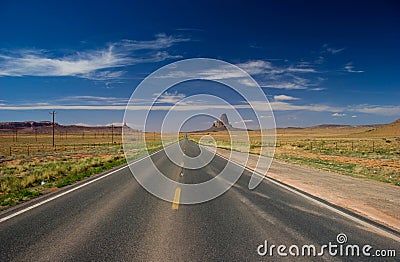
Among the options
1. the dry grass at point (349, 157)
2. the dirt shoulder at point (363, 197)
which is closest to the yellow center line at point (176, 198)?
the dirt shoulder at point (363, 197)

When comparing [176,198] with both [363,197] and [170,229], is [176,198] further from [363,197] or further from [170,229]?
[363,197]

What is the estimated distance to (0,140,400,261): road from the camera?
5223 millimetres

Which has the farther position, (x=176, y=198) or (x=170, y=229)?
(x=176, y=198)

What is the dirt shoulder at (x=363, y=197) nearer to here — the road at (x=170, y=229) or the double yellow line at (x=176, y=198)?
the road at (x=170, y=229)

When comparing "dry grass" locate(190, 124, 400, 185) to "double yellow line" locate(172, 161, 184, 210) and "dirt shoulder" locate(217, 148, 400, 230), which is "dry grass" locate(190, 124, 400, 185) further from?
"double yellow line" locate(172, 161, 184, 210)

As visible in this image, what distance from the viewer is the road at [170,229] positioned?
5.22 metres

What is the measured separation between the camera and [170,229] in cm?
663

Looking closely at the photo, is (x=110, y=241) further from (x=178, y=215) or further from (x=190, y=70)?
(x=190, y=70)

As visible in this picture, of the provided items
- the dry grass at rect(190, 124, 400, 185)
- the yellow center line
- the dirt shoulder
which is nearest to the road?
the yellow center line

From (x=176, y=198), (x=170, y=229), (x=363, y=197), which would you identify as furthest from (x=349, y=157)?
(x=170, y=229)

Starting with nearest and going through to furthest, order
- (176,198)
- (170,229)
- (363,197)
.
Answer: (170,229), (176,198), (363,197)

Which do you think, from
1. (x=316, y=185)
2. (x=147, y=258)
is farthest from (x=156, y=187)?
(x=147, y=258)

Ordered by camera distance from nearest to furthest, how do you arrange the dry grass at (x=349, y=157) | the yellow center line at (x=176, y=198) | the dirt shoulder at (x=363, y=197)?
1. the dirt shoulder at (x=363, y=197)
2. the yellow center line at (x=176, y=198)
3. the dry grass at (x=349, y=157)

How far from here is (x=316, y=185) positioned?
43.4ft
